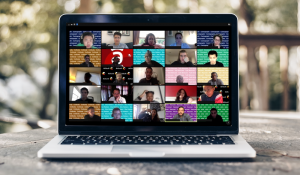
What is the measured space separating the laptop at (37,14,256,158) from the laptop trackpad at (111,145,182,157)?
6.2 inches

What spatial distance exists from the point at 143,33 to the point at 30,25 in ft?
18.2

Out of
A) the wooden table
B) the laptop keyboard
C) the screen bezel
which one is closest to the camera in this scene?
the wooden table

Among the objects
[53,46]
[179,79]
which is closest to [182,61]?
[179,79]

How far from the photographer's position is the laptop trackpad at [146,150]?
0.70 m

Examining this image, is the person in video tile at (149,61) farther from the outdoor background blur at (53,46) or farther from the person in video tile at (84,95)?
the outdoor background blur at (53,46)

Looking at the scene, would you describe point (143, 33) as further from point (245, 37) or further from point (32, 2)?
point (32, 2)

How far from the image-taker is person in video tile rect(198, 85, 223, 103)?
918mm

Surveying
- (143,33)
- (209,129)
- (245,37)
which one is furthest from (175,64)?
(245,37)

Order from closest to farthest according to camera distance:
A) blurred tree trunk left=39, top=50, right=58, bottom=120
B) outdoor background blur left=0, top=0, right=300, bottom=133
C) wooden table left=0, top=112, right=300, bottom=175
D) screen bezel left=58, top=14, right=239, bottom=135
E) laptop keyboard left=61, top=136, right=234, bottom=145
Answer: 1. wooden table left=0, top=112, right=300, bottom=175
2. laptop keyboard left=61, top=136, right=234, bottom=145
3. screen bezel left=58, top=14, right=239, bottom=135
4. outdoor background blur left=0, top=0, right=300, bottom=133
5. blurred tree trunk left=39, top=50, right=58, bottom=120

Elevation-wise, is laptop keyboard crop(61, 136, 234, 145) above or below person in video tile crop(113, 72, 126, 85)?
below

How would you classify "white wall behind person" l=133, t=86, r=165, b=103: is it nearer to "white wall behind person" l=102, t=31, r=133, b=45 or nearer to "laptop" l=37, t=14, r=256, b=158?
"laptop" l=37, t=14, r=256, b=158

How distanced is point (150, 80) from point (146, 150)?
29 cm

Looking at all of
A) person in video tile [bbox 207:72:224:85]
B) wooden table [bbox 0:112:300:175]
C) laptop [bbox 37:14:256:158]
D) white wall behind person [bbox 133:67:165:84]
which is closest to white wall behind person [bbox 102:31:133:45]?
laptop [bbox 37:14:256:158]

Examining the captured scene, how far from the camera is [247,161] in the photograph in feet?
2.31
